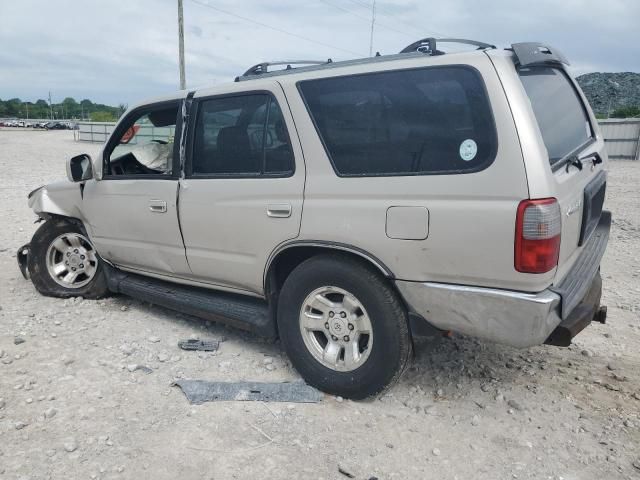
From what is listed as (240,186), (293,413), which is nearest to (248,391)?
(293,413)

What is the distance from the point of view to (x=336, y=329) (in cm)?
316

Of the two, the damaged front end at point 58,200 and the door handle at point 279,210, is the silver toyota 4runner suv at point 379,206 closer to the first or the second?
the door handle at point 279,210

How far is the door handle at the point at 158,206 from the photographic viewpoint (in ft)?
12.7

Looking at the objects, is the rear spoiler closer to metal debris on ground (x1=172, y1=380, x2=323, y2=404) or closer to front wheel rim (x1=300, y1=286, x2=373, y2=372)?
front wheel rim (x1=300, y1=286, x2=373, y2=372)

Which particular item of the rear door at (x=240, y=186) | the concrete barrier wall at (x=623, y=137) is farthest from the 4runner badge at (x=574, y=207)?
the concrete barrier wall at (x=623, y=137)

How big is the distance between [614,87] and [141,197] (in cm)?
8857

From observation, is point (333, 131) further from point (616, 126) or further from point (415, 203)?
point (616, 126)

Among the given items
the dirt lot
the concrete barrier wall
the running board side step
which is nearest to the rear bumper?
the dirt lot

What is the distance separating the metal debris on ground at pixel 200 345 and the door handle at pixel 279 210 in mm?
1235

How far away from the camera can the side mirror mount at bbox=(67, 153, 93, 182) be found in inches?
172

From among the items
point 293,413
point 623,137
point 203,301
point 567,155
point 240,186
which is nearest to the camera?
point 567,155

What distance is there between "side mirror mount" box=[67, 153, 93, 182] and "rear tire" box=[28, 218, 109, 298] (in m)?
0.54

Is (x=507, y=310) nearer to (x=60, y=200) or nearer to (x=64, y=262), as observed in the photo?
(x=60, y=200)

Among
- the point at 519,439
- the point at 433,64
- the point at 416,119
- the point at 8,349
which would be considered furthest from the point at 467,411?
the point at 8,349
